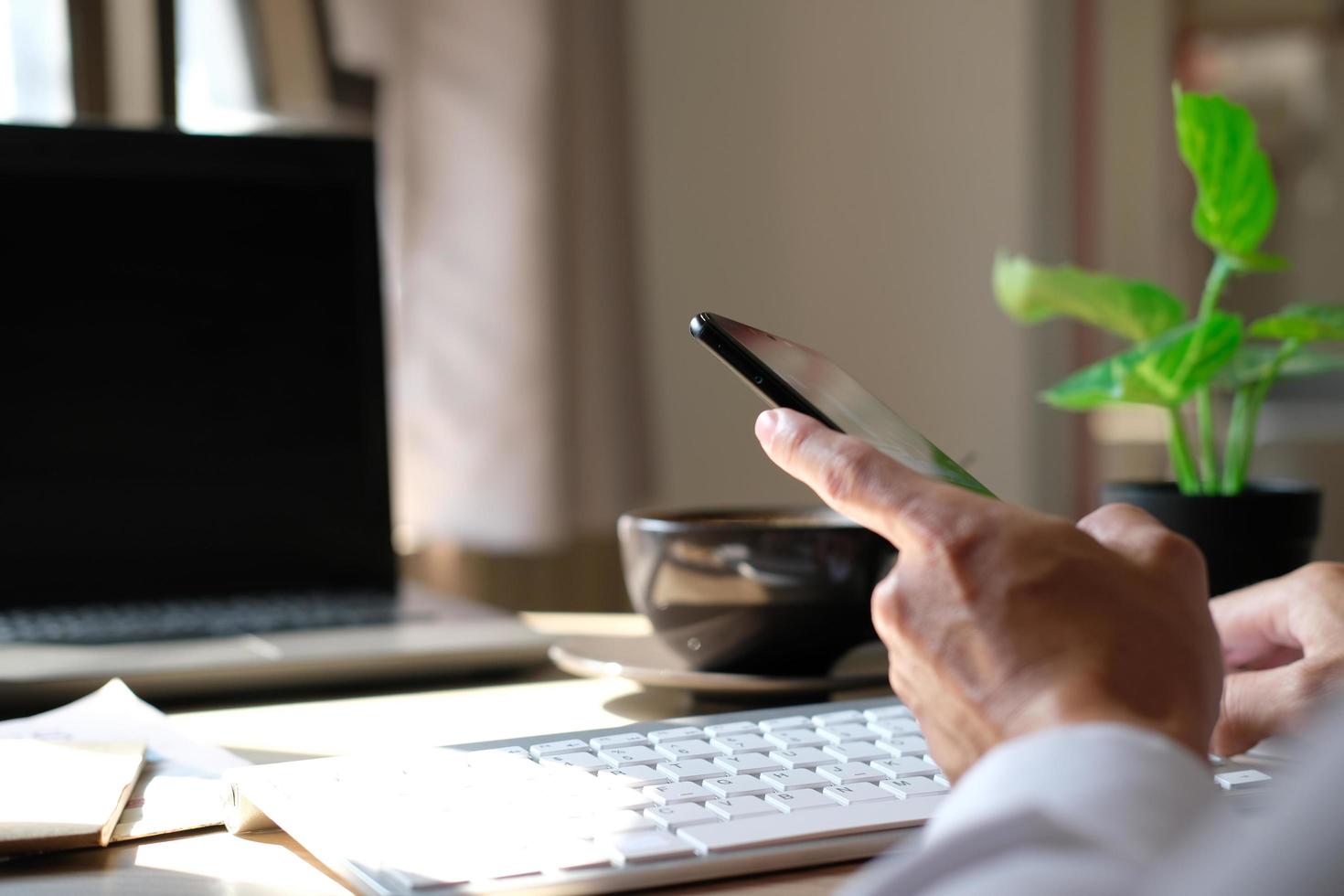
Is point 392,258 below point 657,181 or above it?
below

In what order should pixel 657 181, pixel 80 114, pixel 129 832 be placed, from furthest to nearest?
pixel 657 181 < pixel 80 114 < pixel 129 832

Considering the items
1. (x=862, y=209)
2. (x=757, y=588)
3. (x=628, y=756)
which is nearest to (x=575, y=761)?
(x=628, y=756)

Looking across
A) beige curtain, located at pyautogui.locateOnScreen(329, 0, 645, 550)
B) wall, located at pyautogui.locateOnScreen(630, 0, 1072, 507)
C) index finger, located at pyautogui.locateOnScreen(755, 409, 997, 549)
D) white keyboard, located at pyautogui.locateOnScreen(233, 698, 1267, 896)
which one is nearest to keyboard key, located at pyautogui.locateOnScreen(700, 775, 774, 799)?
white keyboard, located at pyautogui.locateOnScreen(233, 698, 1267, 896)

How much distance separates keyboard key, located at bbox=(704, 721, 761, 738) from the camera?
1.85 feet

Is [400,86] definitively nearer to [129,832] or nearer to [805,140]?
[805,140]

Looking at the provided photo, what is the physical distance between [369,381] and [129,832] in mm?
693

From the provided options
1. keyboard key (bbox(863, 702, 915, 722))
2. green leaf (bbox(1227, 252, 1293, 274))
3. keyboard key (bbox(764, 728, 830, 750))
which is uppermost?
green leaf (bbox(1227, 252, 1293, 274))

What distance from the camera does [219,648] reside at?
2.67 ft

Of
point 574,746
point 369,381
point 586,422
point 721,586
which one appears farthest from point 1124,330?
point 586,422

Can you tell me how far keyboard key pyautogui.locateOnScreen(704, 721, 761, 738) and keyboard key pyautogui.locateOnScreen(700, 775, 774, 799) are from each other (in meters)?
0.07

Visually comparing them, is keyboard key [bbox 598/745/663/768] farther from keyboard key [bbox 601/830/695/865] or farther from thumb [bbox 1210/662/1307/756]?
thumb [bbox 1210/662/1307/756]

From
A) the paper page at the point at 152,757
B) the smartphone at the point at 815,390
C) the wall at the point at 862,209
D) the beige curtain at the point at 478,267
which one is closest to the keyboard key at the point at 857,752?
the smartphone at the point at 815,390

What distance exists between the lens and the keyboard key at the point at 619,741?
21.1 inches

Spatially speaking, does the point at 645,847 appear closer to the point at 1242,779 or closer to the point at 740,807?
the point at 740,807
